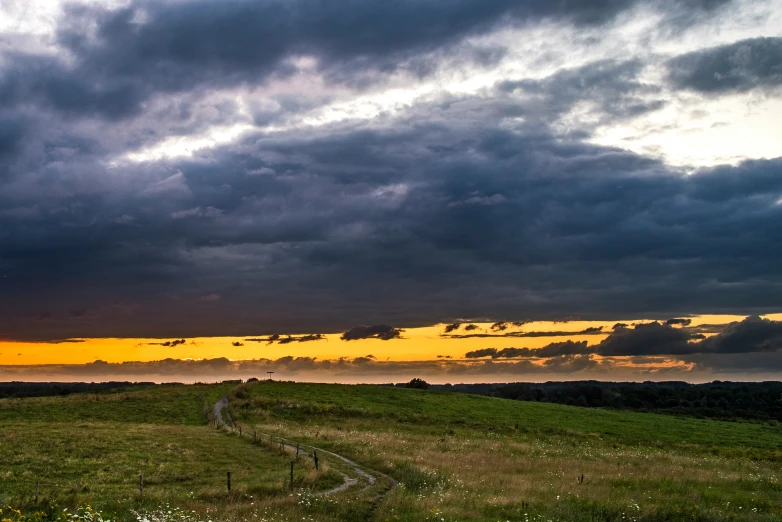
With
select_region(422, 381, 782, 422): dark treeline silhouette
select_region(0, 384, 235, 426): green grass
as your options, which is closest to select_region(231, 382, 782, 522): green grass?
select_region(0, 384, 235, 426): green grass

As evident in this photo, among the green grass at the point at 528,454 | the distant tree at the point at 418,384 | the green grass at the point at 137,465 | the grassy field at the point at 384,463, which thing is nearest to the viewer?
the grassy field at the point at 384,463

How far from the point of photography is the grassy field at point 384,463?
81.6 ft

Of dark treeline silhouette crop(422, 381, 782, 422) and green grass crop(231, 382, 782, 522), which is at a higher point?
green grass crop(231, 382, 782, 522)

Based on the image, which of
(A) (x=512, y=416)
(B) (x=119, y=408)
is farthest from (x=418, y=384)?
(B) (x=119, y=408)

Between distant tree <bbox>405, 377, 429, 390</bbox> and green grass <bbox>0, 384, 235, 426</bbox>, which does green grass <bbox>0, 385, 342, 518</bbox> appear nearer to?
green grass <bbox>0, 384, 235, 426</bbox>

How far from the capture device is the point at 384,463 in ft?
113

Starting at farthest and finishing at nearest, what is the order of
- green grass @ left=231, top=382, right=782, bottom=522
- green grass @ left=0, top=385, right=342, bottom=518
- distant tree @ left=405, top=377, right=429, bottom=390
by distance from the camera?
1. distant tree @ left=405, top=377, right=429, bottom=390
2. green grass @ left=0, top=385, right=342, bottom=518
3. green grass @ left=231, top=382, right=782, bottom=522

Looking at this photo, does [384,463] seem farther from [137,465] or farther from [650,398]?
[650,398]

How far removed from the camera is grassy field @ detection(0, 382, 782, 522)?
24.9m

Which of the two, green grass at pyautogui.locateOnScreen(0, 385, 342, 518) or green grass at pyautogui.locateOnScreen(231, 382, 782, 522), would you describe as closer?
green grass at pyautogui.locateOnScreen(231, 382, 782, 522)

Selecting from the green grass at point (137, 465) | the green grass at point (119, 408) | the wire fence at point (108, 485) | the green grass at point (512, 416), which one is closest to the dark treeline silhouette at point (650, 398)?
the green grass at point (512, 416)

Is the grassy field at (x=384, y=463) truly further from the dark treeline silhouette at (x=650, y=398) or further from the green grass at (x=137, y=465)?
the dark treeline silhouette at (x=650, y=398)

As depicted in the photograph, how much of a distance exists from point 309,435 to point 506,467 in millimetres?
19420

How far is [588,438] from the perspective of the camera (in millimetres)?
64625
